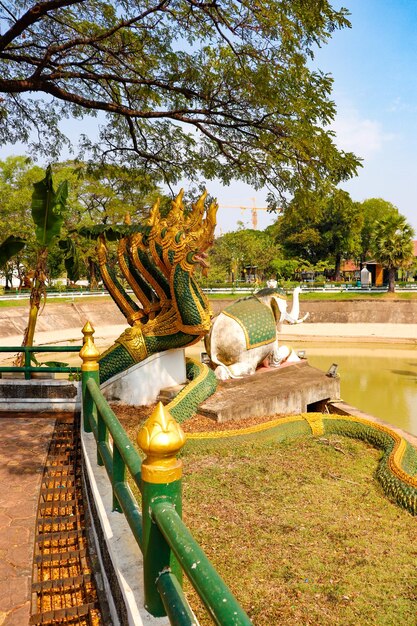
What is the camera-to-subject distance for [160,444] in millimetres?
1607

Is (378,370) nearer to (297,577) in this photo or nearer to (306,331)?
(306,331)

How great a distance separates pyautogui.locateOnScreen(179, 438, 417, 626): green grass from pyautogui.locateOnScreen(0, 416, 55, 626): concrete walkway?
4.00ft

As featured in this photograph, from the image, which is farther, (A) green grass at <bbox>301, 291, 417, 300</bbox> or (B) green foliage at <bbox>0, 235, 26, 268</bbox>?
(A) green grass at <bbox>301, 291, 417, 300</bbox>

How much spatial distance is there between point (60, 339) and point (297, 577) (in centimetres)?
2075

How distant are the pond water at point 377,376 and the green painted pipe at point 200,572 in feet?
28.9

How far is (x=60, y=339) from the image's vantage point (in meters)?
22.8

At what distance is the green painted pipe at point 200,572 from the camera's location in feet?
3.84

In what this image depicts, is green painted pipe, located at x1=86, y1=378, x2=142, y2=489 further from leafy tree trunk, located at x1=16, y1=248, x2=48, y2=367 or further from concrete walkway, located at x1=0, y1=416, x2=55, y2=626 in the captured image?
leafy tree trunk, located at x1=16, y1=248, x2=48, y2=367

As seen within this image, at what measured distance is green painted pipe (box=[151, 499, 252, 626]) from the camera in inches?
46.0

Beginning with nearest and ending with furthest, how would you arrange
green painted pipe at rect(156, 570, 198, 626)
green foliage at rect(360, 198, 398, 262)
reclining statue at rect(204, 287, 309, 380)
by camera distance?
green painted pipe at rect(156, 570, 198, 626) < reclining statue at rect(204, 287, 309, 380) < green foliage at rect(360, 198, 398, 262)

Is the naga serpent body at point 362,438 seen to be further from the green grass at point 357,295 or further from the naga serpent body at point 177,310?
the green grass at point 357,295

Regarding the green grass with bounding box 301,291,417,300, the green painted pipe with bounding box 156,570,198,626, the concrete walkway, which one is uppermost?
the green painted pipe with bounding box 156,570,198,626

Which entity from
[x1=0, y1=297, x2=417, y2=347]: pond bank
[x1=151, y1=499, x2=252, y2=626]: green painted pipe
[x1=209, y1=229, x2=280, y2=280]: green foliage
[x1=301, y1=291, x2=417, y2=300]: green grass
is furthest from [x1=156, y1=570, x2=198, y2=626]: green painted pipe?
[x1=209, y1=229, x2=280, y2=280]: green foliage

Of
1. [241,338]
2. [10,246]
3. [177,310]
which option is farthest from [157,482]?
[241,338]
